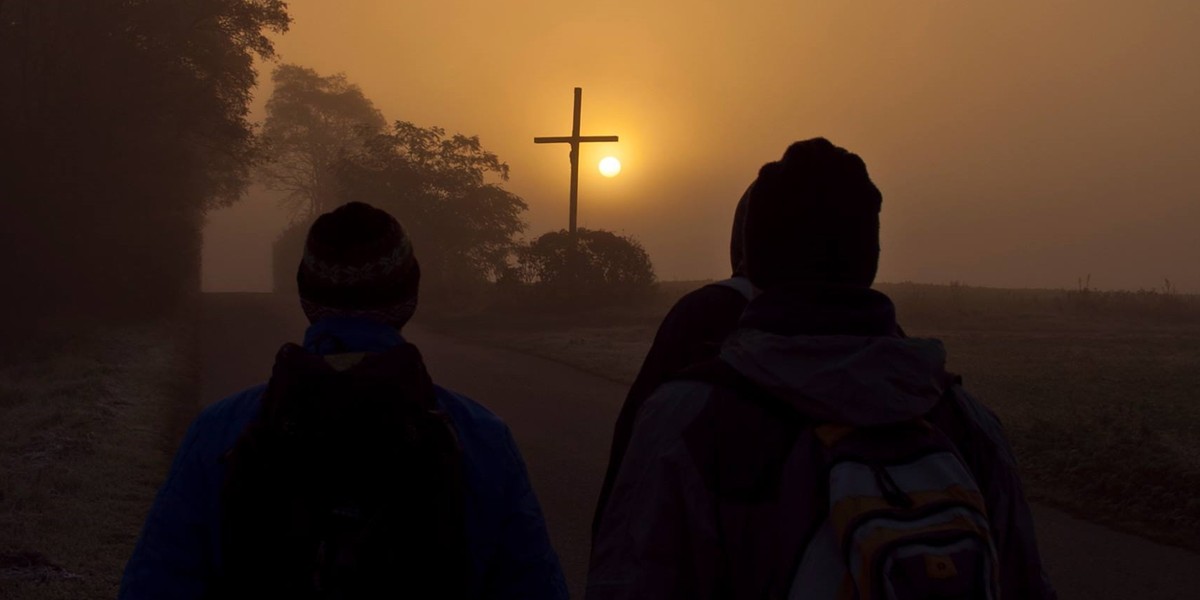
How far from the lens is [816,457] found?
6.46 ft

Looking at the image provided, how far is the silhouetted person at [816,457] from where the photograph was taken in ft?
6.11

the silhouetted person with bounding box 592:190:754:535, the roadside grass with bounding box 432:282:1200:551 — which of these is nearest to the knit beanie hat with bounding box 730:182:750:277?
the silhouetted person with bounding box 592:190:754:535

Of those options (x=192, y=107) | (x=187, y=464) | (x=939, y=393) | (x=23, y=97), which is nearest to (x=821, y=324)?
(x=939, y=393)

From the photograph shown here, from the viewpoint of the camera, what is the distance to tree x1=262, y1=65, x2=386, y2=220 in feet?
203

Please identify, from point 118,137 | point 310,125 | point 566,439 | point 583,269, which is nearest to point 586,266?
point 583,269

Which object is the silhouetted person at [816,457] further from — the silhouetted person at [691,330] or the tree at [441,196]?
the tree at [441,196]

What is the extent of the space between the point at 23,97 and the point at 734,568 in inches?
1013

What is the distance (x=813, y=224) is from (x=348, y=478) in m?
1.06

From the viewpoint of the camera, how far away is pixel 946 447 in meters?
1.99

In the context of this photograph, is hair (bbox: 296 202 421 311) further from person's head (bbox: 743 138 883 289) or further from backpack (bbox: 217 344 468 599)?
person's head (bbox: 743 138 883 289)

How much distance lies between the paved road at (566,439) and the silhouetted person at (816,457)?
4.27m

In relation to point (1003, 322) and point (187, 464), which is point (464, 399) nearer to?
point (187, 464)

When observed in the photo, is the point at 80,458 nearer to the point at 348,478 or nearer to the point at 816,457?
the point at 348,478

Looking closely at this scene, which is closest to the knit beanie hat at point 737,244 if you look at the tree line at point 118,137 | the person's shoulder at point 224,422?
the person's shoulder at point 224,422
